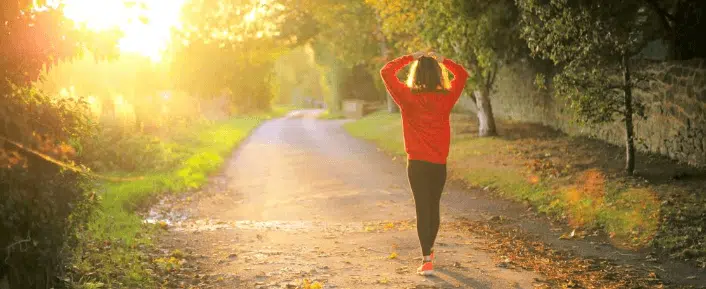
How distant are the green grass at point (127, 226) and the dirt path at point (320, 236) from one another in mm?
525

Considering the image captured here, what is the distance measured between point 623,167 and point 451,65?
752 centimetres

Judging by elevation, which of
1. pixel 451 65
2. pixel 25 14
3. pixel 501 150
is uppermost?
pixel 25 14

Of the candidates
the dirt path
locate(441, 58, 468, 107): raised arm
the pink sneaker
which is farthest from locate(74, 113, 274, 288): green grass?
locate(441, 58, 468, 107): raised arm

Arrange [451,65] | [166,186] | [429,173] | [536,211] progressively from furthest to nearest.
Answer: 1. [166,186]
2. [536,211]
3. [451,65]
4. [429,173]

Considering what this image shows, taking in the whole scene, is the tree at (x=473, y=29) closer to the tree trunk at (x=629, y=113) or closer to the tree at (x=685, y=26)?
the tree at (x=685, y=26)

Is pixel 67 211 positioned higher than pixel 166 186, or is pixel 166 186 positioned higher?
pixel 67 211

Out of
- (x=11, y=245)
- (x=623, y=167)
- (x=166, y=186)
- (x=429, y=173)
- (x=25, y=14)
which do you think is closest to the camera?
(x=11, y=245)

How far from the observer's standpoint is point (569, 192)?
1195 cm

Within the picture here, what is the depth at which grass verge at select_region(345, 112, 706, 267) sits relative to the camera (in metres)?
8.97

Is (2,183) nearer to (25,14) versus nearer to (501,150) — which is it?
(25,14)

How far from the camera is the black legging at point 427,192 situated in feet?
22.6

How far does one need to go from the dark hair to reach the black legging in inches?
27.1

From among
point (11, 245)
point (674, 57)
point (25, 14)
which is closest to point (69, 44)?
point (25, 14)

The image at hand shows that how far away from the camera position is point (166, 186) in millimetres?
14852
